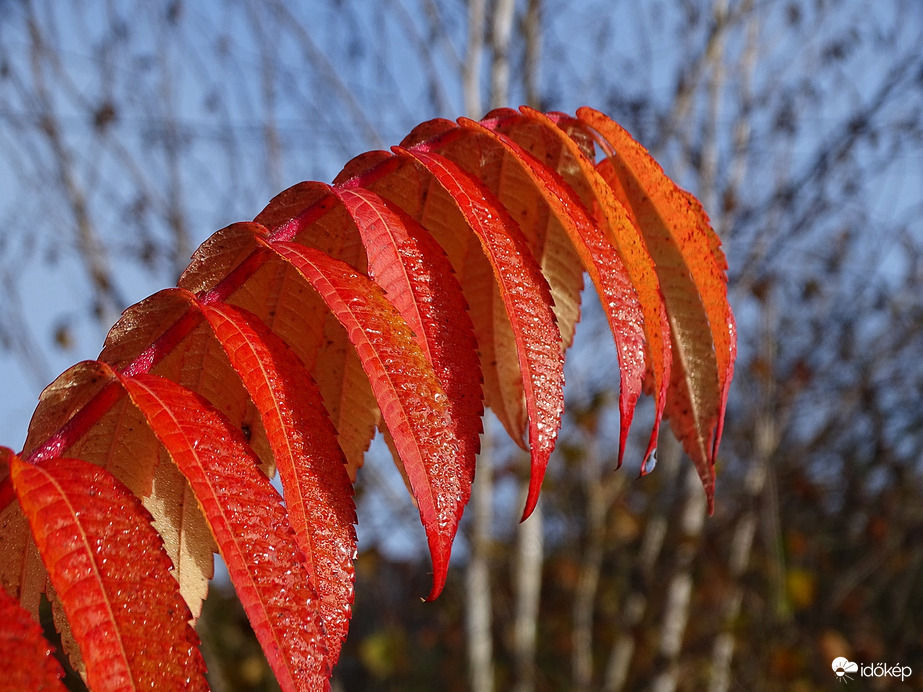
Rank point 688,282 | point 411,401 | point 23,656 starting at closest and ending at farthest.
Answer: point 23,656 → point 411,401 → point 688,282

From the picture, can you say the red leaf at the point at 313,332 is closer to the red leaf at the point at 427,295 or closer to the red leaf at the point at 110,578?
the red leaf at the point at 427,295

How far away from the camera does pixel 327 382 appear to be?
0.69m

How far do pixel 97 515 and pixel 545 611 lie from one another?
483cm

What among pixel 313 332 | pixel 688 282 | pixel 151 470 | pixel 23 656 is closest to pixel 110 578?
pixel 23 656

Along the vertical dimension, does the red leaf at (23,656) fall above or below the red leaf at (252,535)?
below

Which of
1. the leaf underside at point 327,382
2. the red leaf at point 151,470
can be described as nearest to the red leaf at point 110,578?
the leaf underside at point 327,382

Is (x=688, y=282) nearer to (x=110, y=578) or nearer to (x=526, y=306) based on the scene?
(x=526, y=306)

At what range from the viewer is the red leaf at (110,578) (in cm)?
42

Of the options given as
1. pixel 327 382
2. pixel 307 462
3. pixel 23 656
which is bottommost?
pixel 23 656

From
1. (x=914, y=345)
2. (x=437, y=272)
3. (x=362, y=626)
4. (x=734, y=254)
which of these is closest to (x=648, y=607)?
(x=734, y=254)

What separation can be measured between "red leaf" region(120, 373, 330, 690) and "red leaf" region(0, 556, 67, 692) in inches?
3.7

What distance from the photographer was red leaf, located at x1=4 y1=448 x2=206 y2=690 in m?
0.42

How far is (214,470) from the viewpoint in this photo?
0.49 metres

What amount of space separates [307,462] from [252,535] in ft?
0.24
